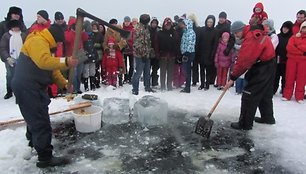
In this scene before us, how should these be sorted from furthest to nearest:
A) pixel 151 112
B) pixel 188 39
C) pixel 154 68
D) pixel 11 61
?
pixel 154 68 → pixel 188 39 → pixel 11 61 → pixel 151 112

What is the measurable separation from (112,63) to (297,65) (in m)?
4.55

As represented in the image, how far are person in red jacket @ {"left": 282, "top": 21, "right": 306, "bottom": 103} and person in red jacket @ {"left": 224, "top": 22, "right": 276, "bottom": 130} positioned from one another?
185 centimetres

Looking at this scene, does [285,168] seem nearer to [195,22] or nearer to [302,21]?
[302,21]

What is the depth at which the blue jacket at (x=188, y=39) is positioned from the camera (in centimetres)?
Answer: 802

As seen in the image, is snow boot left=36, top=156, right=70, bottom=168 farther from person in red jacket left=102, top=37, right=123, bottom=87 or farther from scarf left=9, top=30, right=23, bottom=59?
person in red jacket left=102, top=37, right=123, bottom=87

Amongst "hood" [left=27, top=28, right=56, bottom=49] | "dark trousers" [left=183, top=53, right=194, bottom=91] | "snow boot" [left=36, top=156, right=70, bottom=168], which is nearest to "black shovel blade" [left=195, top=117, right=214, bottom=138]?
"snow boot" [left=36, top=156, right=70, bottom=168]

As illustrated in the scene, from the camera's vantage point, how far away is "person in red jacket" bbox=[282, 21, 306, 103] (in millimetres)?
7184

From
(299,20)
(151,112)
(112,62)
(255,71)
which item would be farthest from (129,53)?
(299,20)

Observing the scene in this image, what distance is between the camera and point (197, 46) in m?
8.50

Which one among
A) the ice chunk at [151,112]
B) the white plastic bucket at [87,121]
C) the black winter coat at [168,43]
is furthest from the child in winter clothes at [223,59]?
the white plastic bucket at [87,121]

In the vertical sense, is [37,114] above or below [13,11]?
below

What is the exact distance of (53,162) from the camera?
4461 mm

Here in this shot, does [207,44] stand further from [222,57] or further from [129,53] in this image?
[129,53]

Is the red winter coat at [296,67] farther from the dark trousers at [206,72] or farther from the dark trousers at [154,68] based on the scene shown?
the dark trousers at [154,68]
